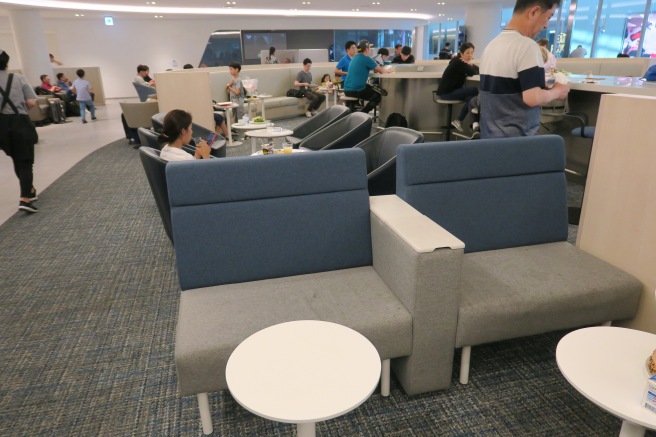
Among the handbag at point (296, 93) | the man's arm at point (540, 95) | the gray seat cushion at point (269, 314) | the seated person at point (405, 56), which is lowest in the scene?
the gray seat cushion at point (269, 314)

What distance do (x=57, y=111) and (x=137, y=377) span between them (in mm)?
10396

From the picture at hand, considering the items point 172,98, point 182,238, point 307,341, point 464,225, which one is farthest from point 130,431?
point 172,98

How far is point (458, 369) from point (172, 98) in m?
5.84

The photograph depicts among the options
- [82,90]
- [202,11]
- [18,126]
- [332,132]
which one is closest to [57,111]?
[82,90]

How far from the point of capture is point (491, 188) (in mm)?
2295

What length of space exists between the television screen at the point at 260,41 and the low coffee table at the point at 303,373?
18.3m

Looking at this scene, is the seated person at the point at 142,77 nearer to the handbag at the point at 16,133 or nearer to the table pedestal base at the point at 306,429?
the handbag at the point at 16,133

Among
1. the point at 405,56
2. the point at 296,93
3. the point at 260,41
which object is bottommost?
the point at 296,93

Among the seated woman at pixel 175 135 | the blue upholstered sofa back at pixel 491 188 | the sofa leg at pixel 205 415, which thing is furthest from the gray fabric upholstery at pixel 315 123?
the sofa leg at pixel 205 415

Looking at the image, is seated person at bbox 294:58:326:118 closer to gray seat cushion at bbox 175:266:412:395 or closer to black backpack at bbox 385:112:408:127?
black backpack at bbox 385:112:408:127

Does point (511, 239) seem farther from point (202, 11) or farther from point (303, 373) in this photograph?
point (202, 11)

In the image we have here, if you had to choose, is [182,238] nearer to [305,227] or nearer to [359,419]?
[305,227]

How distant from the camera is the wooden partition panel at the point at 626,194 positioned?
194 cm

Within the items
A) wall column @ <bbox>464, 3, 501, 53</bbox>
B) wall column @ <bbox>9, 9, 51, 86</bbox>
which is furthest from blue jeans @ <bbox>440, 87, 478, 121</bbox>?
wall column @ <bbox>9, 9, 51, 86</bbox>
